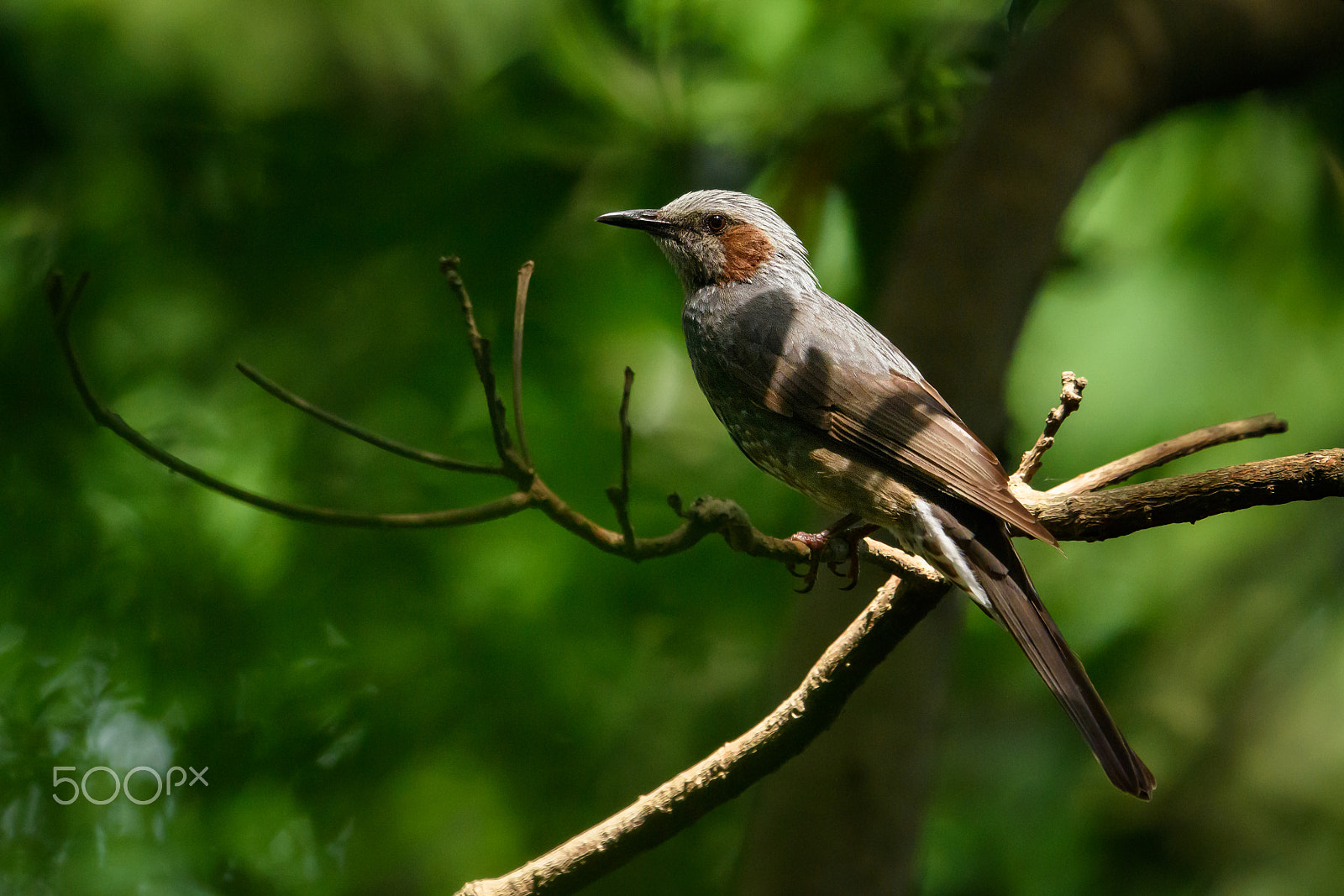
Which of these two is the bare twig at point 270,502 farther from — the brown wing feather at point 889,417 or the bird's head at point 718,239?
the bird's head at point 718,239

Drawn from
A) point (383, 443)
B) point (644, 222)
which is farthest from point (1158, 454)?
point (383, 443)

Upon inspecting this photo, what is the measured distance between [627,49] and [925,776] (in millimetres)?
3413

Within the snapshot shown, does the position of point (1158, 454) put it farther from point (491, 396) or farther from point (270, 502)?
point (270, 502)

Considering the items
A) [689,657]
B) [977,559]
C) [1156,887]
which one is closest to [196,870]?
[689,657]

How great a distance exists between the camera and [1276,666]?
5.84m

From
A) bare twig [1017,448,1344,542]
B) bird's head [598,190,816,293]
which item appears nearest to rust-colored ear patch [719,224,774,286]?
bird's head [598,190,816,293]

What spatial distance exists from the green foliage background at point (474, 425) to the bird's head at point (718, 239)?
980 mm

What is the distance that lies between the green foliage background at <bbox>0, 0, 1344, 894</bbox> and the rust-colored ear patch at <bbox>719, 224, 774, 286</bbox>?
107cm

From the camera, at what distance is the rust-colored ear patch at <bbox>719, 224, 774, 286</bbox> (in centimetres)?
365

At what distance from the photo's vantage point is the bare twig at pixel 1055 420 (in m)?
2.72

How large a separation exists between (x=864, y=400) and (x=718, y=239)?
2.95 ft

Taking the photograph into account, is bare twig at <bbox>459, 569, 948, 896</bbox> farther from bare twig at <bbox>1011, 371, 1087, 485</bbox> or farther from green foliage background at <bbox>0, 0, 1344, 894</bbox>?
green foliage background at <bbox>0, 0, 1344, 894</bbox>

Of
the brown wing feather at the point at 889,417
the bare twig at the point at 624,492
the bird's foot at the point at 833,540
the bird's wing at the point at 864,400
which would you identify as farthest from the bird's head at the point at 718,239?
the bare twig at the point at 624,492

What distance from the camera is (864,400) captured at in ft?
10.2
